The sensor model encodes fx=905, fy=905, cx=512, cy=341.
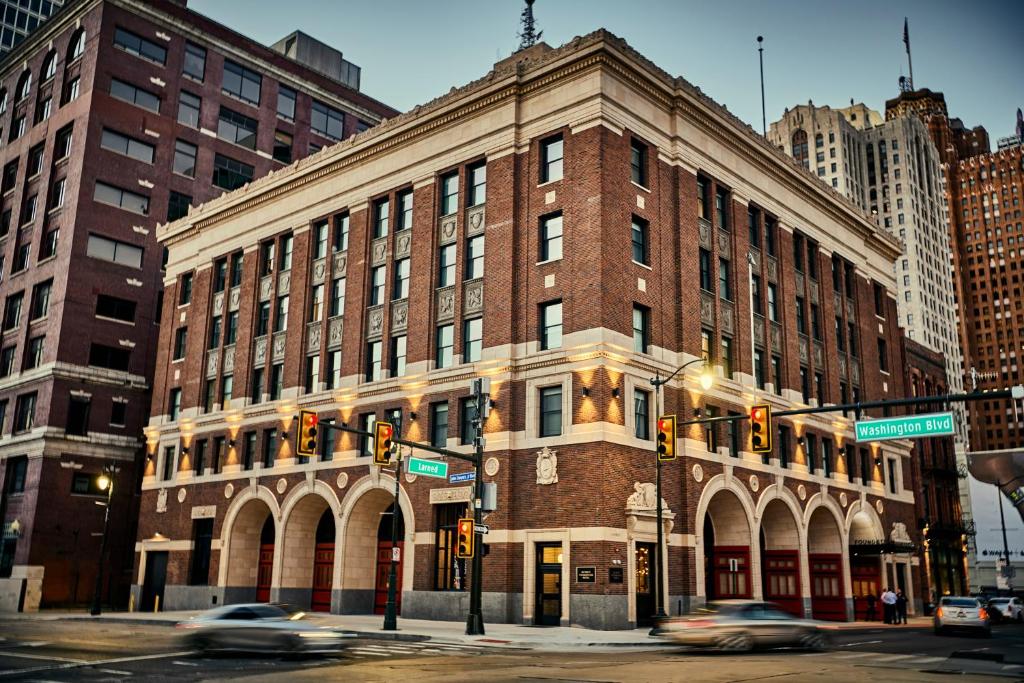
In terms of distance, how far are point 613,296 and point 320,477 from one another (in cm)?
1841

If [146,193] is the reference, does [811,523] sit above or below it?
below

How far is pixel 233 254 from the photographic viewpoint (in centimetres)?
5556

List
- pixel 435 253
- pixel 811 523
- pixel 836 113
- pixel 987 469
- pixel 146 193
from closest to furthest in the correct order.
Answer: pixel 435 253, pixel 811 523, pixel 146 193, pixel 987 469, pixel 836 113

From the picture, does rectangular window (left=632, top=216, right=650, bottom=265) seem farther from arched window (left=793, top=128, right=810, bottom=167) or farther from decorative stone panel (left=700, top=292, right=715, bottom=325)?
arched window (left=793, top=128, right=810, bottom=167)

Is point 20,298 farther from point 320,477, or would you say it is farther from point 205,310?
point 320,477

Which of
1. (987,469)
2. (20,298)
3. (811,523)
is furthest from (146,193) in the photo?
(987,469)

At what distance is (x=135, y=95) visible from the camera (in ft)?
214

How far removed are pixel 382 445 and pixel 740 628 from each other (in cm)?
1195

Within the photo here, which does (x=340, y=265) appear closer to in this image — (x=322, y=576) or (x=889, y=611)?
Answer: (x=322, y=576)

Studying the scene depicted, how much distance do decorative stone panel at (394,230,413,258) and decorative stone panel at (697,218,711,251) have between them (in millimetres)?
14232

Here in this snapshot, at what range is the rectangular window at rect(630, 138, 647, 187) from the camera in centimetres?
4103

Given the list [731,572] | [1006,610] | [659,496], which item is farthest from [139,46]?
[1006,610]

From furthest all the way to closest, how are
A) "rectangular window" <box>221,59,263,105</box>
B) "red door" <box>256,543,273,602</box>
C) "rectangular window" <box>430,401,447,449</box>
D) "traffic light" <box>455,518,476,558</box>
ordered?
"rectangular window" <box>221,59,263,105</box>, "red door" <box>256,543,273,602</box>, "rectangular window" <box>430,401,447,449</box>, "traffic light" <box>455,518,476,558</box>

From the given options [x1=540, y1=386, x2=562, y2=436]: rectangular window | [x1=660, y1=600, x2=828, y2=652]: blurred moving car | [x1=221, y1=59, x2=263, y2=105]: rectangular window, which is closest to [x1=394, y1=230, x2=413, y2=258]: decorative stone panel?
[x1=540, y1=386, x2=562, y2=436]: rectangular window
